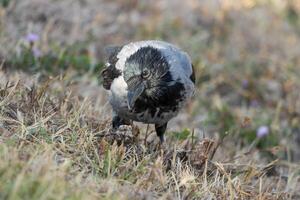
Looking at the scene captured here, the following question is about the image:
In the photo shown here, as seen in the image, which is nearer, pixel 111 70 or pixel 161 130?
pixel 111 70

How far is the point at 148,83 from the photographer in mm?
4457

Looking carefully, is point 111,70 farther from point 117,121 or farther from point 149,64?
point 149,64

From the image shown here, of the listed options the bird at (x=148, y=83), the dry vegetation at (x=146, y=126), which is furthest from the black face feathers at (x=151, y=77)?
the dry vegetation at (x=146, y=126)

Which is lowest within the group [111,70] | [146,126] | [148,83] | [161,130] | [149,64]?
[146,126]

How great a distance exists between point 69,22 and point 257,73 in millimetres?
2211

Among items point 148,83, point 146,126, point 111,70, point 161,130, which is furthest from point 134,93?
point 146,126

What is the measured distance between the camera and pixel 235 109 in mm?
7453

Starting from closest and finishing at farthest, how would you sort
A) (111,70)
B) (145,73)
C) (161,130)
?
(145,73) → (111,70) → (161,130)

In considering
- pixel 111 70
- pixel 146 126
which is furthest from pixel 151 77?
pixel 146 126

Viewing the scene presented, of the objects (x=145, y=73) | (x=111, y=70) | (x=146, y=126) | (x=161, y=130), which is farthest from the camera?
(x=146, y=126)

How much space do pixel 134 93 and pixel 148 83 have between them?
4.3 inches

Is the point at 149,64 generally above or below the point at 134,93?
above

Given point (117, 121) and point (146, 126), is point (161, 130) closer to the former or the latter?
point (117, 121)

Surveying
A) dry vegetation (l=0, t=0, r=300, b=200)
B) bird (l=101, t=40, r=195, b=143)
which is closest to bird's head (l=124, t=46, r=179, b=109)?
bird (l=101, t=40, r=195, b=143)
